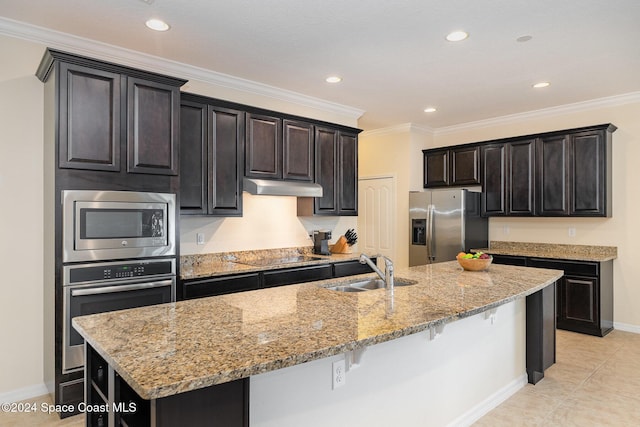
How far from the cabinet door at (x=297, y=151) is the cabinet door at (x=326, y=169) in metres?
0.11

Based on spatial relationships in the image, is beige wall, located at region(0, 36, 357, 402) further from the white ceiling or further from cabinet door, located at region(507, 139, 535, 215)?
cabinet door, located at region(507, 139, 535, 215)

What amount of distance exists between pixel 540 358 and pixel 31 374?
391cm

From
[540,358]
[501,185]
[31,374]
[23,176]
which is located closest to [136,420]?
[31,374]

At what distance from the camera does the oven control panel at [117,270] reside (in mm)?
2719

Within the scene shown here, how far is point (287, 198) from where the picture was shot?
4.78 meters

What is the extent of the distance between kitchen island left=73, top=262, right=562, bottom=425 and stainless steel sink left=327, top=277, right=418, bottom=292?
0.11m

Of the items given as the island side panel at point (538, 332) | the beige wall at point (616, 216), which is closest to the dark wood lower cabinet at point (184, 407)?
the island side panel at point (538, 332)

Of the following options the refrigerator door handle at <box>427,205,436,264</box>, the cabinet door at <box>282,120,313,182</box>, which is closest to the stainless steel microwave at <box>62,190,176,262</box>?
the cabinet door at <box>282,120,313,182</box>

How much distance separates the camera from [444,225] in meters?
5.64

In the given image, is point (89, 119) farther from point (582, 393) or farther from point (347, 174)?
point (582, 393)

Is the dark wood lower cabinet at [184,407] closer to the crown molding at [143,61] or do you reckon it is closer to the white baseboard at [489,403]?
the white baseboard at [489,403]

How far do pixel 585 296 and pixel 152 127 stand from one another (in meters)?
4.78

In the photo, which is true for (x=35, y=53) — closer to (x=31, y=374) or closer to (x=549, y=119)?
(x=31, y=374)

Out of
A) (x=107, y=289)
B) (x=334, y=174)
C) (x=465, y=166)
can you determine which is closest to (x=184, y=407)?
(x=107, y=289)
